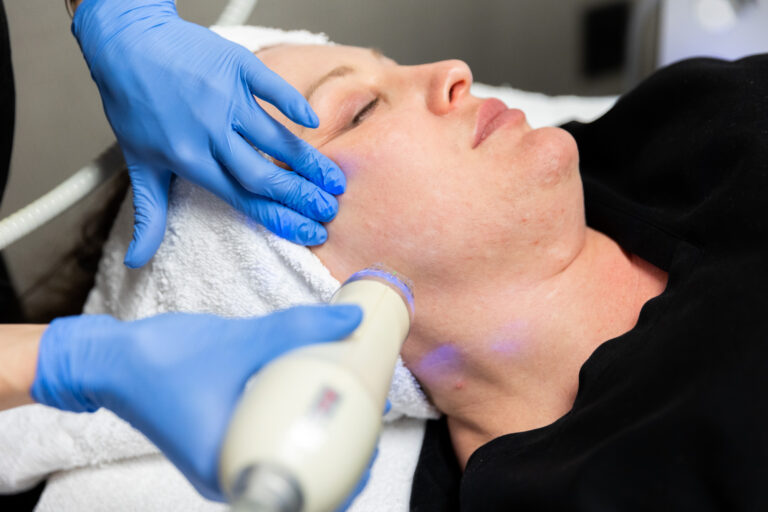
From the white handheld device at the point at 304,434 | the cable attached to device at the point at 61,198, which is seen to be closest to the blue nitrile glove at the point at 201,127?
the cable attached to device at the point at 61,198

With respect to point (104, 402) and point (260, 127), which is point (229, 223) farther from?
point (104, 402)

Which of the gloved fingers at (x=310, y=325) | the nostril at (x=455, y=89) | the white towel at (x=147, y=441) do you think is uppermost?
the nostril at (x=455, y=89)

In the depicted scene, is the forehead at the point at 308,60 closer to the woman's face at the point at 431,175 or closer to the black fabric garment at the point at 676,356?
the woman's face at the point at 431,175

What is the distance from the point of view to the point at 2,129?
1.15 meters

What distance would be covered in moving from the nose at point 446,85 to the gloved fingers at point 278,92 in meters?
0.20

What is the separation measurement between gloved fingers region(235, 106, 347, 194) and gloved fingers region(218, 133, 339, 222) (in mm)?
16

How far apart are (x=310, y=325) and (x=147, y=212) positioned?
1.69ft

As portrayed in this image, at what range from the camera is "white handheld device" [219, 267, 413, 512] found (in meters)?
0.54

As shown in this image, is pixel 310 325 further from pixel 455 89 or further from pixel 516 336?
pixel 455 89

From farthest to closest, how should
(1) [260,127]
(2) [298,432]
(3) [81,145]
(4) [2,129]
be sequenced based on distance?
(3) [81,145]
(4) [2,129]
(1) [260,127]
(2) [298,432]

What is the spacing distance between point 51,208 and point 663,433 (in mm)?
992

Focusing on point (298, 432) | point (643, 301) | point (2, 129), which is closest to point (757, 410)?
point (643, 301)

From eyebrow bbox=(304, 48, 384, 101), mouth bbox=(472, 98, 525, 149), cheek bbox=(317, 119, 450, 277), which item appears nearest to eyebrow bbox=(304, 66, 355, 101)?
eyebrow bbox=(304, 48, 384, 101)

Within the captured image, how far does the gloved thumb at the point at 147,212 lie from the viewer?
106 centimetres
